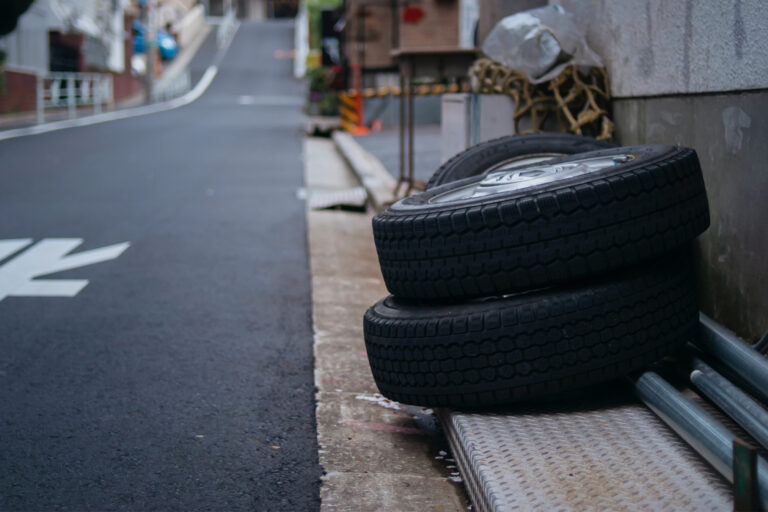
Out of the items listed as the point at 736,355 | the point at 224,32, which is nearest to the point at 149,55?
the point at 224,32

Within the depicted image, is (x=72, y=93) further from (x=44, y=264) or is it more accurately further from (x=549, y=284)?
(x=549, y=284)

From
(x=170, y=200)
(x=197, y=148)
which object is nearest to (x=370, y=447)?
(x=170, y=200)

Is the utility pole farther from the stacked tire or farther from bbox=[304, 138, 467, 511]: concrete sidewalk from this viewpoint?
the stacked tire

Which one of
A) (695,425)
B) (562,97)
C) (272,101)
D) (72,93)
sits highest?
(272,101)

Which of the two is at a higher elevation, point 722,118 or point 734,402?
point 722,118

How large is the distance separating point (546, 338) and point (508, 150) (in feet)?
5.76

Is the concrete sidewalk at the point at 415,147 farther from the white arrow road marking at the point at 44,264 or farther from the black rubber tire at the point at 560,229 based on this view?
the black rubber tire at the point at 560,229

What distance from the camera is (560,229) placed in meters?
2.64

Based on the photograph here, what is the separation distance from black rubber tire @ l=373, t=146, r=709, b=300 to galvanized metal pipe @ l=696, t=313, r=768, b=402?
1.02ft

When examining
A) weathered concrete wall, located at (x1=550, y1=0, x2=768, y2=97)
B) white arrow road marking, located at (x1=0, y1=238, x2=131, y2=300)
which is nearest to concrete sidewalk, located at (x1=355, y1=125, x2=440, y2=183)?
white arrow road marking, located at (x1=0, y1=238, x2=131, y2=300)

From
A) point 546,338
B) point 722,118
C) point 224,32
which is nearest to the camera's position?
point 546,338

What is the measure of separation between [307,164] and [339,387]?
9.90 m

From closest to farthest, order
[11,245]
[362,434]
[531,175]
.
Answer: [362,434] → [531,175] → [11,245]

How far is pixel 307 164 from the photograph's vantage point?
13.1 meters
